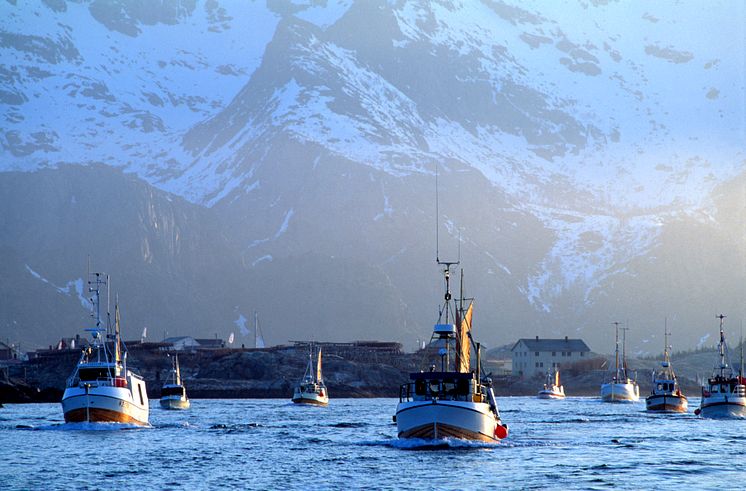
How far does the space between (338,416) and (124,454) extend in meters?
66.0

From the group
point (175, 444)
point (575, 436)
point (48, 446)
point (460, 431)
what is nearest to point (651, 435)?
point (575, 436)

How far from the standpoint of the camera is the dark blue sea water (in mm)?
79438

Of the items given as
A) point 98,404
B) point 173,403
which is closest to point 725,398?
point 98,404

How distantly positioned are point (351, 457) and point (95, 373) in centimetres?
3332

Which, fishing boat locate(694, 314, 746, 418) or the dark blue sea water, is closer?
the dark blue sea water

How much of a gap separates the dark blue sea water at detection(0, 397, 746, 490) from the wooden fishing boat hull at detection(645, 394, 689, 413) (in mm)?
34761

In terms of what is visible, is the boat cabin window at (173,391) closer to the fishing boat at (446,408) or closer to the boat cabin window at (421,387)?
the fishing boat at (446,408)

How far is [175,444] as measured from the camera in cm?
10575

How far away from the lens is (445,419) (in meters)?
93.5

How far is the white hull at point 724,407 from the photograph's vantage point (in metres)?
150

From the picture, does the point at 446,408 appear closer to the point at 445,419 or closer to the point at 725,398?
the point at 445,419

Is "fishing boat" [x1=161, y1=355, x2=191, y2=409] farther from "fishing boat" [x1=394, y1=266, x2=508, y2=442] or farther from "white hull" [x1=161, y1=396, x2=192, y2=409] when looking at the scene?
"fishing boat" [x1=394, y1=266, x2=508, y2=442]

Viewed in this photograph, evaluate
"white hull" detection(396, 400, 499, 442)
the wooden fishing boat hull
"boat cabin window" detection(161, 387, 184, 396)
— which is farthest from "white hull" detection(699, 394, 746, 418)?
"boat cabin window" detection(161, 387, 184, 396)

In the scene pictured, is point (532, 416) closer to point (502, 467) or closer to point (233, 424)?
point (233, 424)
